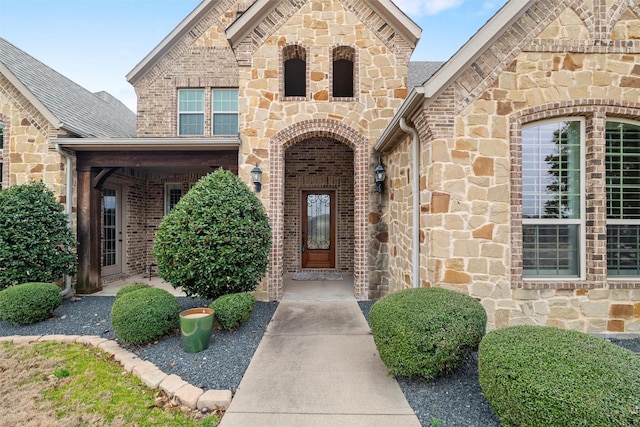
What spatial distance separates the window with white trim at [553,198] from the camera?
14.1 ft

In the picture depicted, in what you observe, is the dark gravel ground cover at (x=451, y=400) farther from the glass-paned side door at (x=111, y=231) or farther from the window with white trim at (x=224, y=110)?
the glass-paned side door at (x=111, y=231)

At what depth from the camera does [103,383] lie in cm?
327

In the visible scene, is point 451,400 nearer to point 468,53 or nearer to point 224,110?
point 468,53

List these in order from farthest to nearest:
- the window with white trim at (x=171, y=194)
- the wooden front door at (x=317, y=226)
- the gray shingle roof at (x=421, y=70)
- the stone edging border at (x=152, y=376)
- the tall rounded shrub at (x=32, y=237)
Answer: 1. the wooden front door at (x=317, y=226)
2. the window with white trim at (x=171, y=194)
3. the gray shingle roof at (x=421, y=70)
4. the tall rounded shrub at (x=32, y=237)
5. the stone edging border at (x=152, y=376)

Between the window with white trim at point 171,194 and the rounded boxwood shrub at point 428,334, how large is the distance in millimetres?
8268

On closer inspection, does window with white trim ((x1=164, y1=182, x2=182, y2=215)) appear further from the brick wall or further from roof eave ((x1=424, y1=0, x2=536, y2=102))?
roof eave ((x1=424, y1=0, x2=536, y2=102))

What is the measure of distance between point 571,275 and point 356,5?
6.48m

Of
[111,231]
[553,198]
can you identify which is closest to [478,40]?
[553,198]

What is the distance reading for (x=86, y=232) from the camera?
682 cm

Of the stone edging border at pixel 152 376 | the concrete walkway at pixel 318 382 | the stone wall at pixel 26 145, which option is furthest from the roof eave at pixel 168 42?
the concrete walkway at pixel 318 382

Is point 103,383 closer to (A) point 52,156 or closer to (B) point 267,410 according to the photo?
(B) point 267,410

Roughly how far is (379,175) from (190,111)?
249 inches

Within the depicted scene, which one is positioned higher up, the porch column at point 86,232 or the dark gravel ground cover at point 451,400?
the porch column at point 86,232

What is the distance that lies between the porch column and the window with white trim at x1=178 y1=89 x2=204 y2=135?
2947 millimetres
